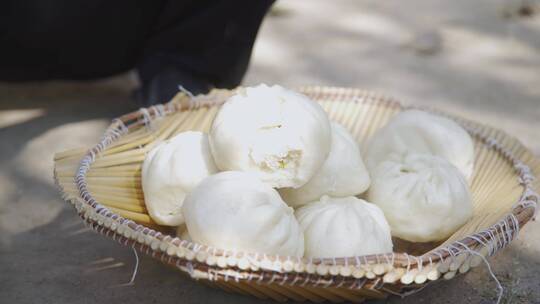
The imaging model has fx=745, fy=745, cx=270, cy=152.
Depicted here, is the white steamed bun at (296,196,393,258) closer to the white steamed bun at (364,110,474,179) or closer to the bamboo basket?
the bamboo basket

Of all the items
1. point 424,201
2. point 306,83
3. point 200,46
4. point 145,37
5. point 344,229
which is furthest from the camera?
point 306,83

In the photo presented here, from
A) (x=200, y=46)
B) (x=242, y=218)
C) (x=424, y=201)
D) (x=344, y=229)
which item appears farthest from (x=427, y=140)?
(x=200, y=46)

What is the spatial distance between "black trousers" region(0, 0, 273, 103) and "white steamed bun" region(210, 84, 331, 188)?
0.77 meters

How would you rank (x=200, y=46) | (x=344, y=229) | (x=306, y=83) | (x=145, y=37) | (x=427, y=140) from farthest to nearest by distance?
(x=306, y=83), (x=145, y=37), (x=200, y=46), (x=427, y=140), (x=344, y=229)

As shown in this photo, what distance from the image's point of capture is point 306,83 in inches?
97.1

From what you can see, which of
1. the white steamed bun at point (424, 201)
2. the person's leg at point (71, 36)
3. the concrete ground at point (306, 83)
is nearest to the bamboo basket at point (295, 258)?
the white steamed bun at point (424, 201)

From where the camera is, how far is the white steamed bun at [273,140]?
3.97 ft

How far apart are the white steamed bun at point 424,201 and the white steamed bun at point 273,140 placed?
0.16 m

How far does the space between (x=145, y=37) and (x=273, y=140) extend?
108cm

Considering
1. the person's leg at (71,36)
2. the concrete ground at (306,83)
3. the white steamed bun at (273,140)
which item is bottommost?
the concrete ground at (306,83)

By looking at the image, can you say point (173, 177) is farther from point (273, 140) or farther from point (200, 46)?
point (200, 46)

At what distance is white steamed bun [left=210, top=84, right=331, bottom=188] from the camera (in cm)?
121

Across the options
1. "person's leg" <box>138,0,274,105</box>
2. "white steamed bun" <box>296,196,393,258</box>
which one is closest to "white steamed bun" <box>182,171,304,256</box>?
"white steamed bun" <box>296,196,393,258</box>

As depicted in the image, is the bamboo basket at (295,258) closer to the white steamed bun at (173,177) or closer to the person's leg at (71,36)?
the white steamed bun at (173,177)
